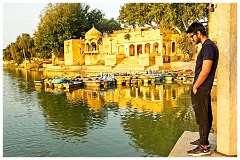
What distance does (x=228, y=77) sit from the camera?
269 cm

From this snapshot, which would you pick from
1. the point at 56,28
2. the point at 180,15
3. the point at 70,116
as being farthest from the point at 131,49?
the point at 70,116

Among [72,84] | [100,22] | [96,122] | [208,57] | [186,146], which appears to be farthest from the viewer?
[100,22]

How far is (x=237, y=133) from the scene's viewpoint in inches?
106

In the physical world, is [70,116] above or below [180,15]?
below

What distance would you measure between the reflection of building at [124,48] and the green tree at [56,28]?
178 cm

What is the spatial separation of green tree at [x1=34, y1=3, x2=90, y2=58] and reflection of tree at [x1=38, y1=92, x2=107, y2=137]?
20795 mm

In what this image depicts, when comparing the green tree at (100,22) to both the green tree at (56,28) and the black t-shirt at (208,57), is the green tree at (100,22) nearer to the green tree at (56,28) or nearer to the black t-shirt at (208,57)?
the green tree at (56,28)

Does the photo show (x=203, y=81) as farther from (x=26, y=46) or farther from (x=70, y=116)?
(x=26, y=46)

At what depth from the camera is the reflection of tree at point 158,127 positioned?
22.2 ft

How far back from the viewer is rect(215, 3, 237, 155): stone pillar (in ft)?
8.77

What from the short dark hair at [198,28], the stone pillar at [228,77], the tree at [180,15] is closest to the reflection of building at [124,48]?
the tree at [180,15]

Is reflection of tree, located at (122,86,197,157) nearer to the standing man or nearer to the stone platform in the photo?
the stone platform

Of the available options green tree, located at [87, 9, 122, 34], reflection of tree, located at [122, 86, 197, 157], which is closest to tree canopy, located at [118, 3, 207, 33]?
reflection of tree, located at [122, 86, 197, 157]

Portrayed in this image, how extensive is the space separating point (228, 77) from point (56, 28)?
3234cm
